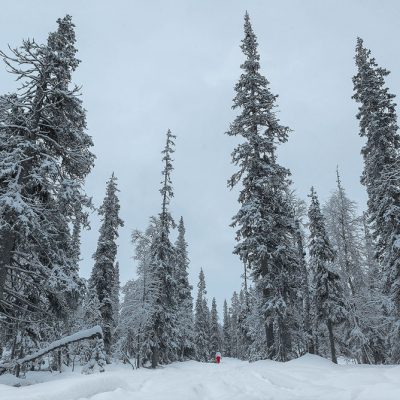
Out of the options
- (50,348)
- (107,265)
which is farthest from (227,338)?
(50,348)

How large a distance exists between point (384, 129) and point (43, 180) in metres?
17.1

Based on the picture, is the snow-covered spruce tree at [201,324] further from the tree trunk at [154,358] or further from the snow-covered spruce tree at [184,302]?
the tree trunk at [154,358]

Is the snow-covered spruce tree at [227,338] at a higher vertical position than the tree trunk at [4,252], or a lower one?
lower

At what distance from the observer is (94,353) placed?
81.7ft

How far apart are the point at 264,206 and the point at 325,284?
11.7 m

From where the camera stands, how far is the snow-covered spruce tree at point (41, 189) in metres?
10.1

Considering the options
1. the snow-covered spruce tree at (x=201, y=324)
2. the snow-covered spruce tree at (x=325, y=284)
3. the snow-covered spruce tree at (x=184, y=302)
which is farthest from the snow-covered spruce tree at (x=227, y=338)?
the snow-covered spruce tree at (x=325, y=284)

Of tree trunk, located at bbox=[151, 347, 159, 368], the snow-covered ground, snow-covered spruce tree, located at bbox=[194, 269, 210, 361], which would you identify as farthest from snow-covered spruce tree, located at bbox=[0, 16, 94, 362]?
snow-covered spruce tree, located at bbox=[194, 269, 210, 361]

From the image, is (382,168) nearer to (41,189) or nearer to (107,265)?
(41,189)

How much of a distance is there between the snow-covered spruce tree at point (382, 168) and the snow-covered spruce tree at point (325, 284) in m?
6.19

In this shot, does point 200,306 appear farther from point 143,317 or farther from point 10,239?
point 10,239

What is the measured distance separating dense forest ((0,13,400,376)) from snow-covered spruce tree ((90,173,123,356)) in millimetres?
115

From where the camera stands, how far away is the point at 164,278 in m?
28.8

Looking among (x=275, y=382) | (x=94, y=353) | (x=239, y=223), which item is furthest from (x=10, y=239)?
(x=94, y=353)
